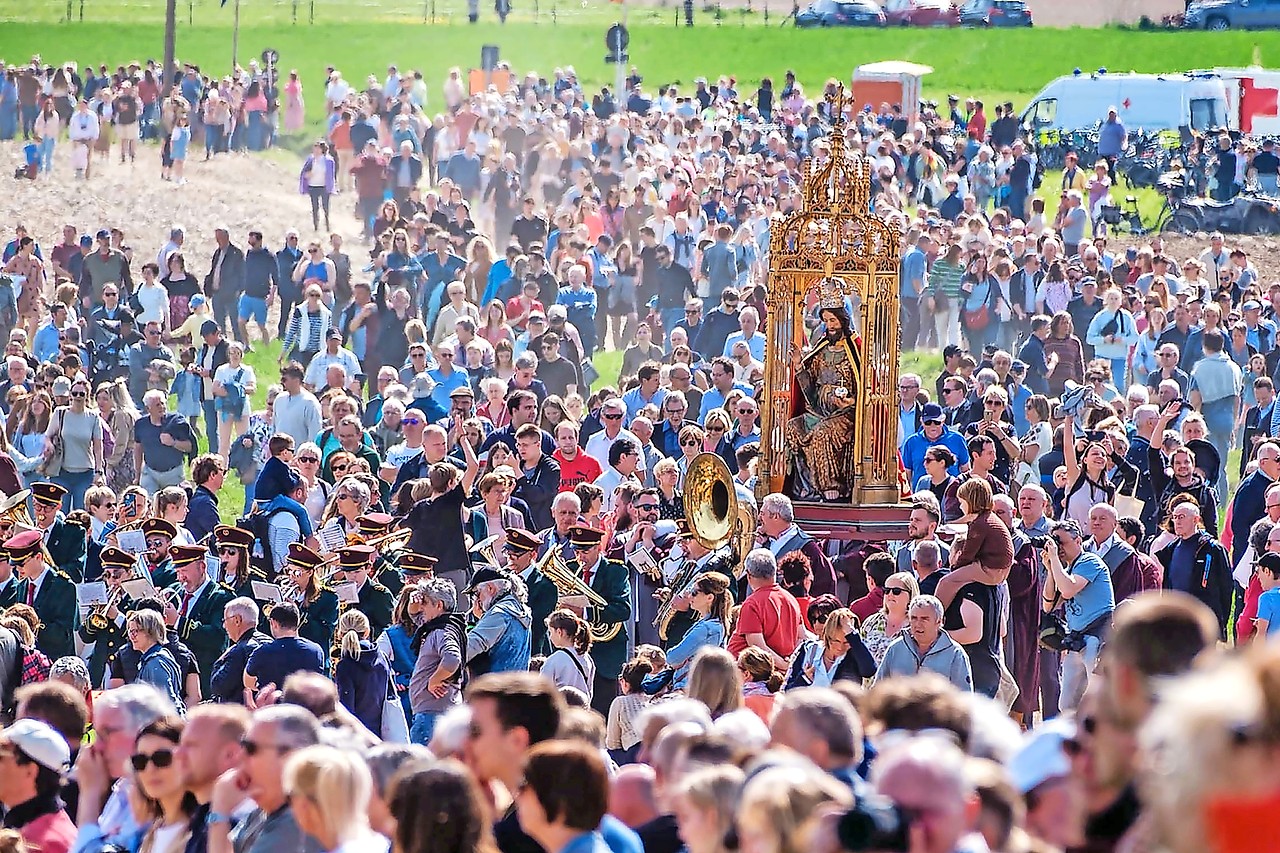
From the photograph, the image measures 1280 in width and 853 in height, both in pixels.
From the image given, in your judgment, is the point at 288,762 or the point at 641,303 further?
the point at 641,303

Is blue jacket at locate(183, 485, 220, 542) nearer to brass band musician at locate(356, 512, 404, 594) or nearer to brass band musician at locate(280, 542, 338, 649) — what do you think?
brass band musician at locate(356, 512, 404, 594)

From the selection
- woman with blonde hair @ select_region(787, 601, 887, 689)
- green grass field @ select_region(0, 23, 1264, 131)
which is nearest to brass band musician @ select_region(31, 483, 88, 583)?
woman with blonde hair @ select_region(787, 601, 887, 689)

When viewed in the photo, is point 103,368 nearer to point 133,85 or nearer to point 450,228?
point 450,228

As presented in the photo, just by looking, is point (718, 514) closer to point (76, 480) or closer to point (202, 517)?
point (202, 517)

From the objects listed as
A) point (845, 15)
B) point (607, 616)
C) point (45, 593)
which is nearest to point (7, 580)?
point (45, 593)

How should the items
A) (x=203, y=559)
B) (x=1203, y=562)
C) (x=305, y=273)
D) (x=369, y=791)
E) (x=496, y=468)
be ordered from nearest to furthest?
1. (x=369, y=791)
2. (x=203, y=559)
3. (x=1203, y=562)
4. (x=496, y=468)
5. (x=305, y=273)

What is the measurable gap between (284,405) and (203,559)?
18.6 ft

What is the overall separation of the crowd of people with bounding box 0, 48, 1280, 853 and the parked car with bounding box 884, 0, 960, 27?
2408 centimetres

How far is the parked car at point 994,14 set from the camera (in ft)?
189

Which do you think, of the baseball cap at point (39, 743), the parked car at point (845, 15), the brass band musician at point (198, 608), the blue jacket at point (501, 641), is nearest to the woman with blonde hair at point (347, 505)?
the brass band musician at point (198, 608)

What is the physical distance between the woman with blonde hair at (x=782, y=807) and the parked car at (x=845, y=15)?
52045mm

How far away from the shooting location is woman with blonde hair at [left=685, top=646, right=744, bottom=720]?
8516mm

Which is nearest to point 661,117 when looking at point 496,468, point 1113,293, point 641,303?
point 641,303

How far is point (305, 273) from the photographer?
25.7 meters
